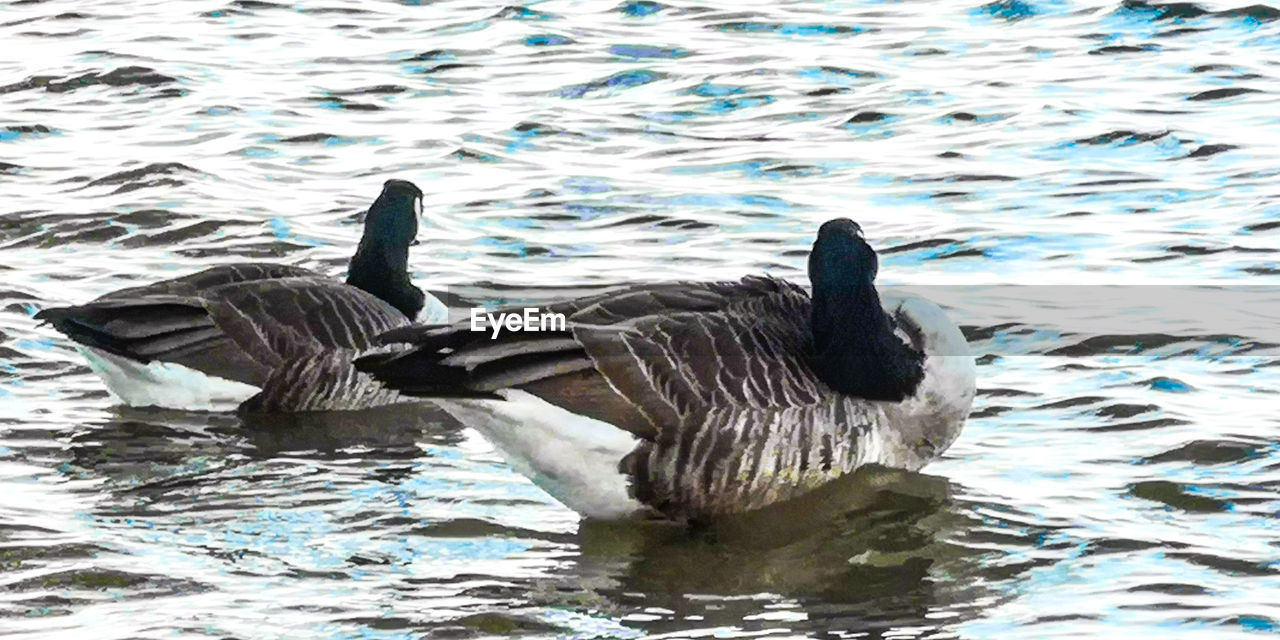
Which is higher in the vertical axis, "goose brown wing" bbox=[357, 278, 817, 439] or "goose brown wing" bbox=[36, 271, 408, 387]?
"goose brown wing" bbox=[357, 278, 817, 439]

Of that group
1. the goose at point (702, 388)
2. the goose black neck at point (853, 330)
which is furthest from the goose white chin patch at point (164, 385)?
the goose black neck at point (853, 330)

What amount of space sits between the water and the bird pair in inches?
9.3

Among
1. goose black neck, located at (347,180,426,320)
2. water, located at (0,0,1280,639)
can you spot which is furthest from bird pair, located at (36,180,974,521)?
goose black neck, located at (347,180,426,320)

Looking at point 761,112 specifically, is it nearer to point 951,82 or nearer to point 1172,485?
point 951,82

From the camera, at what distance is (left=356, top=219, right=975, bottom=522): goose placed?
30.5 feet

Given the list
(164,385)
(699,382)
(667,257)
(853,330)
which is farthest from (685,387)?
(667,257)

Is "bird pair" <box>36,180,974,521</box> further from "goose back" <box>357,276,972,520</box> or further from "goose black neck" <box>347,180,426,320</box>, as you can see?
"goose black neck" <box>347,180,426,320</box>

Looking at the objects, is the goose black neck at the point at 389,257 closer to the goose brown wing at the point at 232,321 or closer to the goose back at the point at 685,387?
the goose brown wing at the point at 232,321

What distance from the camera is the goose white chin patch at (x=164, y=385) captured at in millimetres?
11328

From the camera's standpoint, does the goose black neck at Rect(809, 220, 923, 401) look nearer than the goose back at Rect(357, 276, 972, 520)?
No

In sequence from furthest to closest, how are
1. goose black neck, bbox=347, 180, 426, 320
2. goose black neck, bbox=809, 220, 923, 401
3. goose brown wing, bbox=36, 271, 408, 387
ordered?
goose black neck, bbox=347, 180, 426, 320
goose brown wing, bbox=36, 271, 408, 387
goose black neck, bbox=809, 220, 923, 401

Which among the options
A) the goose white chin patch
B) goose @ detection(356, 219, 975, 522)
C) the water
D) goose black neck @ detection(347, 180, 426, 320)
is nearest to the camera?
the water

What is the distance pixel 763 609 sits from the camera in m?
8.56

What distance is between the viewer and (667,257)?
14305mm
